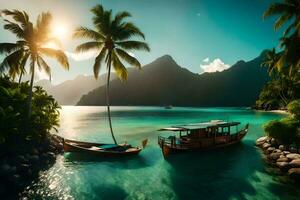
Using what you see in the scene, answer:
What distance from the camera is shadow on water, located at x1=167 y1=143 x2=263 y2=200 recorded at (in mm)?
14188

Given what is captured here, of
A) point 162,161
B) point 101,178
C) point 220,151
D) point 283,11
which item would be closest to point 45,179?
point 101,178

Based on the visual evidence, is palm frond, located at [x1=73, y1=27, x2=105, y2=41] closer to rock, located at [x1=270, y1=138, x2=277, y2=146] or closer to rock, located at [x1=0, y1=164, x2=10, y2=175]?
rock, located at [x1=0, y1=164, x2=10, y2=175]

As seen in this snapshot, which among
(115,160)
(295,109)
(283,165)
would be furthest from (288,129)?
(115,160)

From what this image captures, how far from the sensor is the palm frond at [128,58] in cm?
2437

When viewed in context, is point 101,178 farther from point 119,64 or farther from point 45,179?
point 119,64

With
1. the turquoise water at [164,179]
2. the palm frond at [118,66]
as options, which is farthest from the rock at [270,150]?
the palm frond at [118,66]

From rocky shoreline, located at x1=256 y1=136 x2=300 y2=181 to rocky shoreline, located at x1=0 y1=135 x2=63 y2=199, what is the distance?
19279mm

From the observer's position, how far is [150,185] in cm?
1567

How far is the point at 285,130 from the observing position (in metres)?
23.8

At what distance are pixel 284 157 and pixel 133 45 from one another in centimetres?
1841

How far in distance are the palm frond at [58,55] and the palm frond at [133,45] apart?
5.90 meters

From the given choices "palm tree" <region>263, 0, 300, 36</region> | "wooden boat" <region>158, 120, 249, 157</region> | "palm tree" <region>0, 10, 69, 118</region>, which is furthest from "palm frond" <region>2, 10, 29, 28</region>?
"palm tree" <region>263, 0, 300, 36</region>

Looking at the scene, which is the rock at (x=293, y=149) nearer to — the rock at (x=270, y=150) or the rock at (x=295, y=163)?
the rock at (x=270, y=150)

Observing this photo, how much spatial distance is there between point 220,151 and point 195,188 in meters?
12.3
